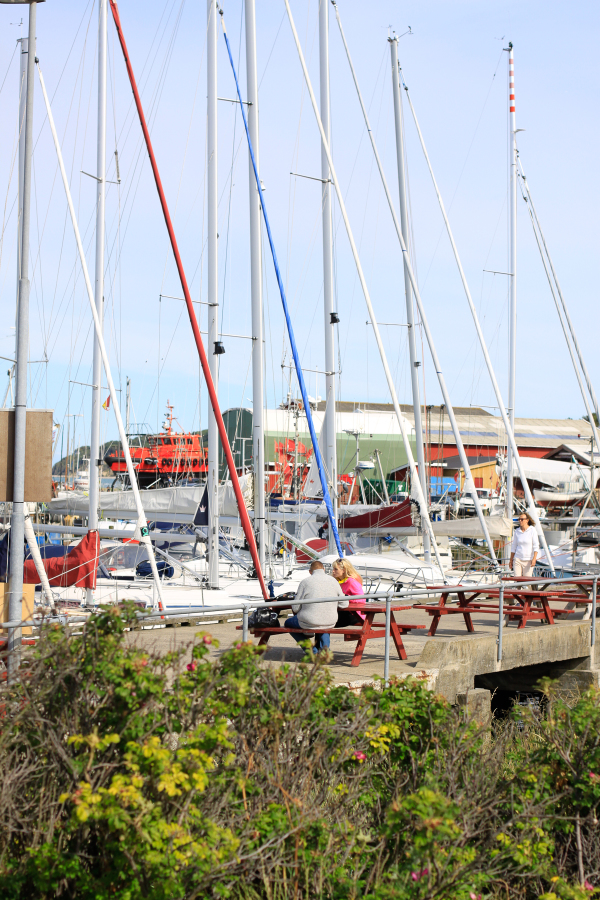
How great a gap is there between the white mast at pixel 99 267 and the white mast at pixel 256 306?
3007 millimetres

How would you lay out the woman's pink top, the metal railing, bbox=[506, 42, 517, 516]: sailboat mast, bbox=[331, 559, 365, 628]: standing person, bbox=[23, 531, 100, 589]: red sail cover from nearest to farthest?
the metal railing, bbox=[331, 559, 365, 628]: standing person, the woman's pink top, bbox=[23, 531, 100, 589]: red sail cover, bbox=[506, 42, 517, 516]: sailboat mast

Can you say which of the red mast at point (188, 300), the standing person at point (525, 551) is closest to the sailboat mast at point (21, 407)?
the red mast at point (188, 300)

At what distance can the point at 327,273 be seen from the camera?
2114 centimetres

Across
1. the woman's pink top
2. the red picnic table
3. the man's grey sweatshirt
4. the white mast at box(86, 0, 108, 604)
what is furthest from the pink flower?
the white mast at box(86, 0, 108, 604)

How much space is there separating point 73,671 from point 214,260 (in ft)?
45.6

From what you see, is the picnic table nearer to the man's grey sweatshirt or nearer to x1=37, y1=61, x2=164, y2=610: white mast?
the man's grey sweatshirt

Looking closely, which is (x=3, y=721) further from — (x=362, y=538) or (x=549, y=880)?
(x=362, y=538)

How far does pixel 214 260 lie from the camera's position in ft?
59.3

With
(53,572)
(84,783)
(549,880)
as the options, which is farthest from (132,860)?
(53,572)

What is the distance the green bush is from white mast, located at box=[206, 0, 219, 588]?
10333mm

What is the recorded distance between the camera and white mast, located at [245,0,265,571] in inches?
663

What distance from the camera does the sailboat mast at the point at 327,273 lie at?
19.8 m

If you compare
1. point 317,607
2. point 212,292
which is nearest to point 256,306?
point 212,292

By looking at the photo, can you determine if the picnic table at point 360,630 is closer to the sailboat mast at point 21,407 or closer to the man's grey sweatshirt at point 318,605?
the man's grey sweatshirt at point 318,605
